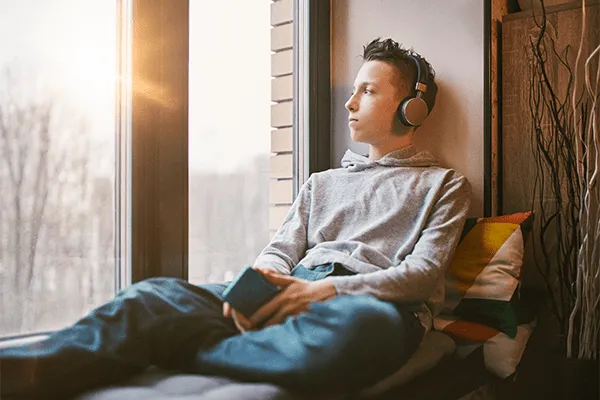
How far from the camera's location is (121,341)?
0.60 m

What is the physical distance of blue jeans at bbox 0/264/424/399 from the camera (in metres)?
0.56

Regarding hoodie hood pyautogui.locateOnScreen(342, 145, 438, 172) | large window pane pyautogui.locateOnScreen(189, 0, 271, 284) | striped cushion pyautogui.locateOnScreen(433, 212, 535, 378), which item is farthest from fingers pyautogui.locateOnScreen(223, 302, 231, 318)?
hoodie hood pyautogui.locateOnScreen(342, 145, 438, 172)

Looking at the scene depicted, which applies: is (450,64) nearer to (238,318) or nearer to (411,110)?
(411,110)

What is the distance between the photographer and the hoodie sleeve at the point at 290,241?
106cm

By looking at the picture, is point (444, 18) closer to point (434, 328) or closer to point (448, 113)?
point (448, 113)

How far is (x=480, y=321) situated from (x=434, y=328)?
6.4 inches

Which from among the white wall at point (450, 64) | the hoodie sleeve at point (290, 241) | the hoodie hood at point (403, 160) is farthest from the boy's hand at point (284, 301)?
the white wall at point (450, 64)

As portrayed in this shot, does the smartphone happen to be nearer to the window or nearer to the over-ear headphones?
the window

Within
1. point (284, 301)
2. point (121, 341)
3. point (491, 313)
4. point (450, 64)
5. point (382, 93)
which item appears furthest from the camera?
point (450, 64)

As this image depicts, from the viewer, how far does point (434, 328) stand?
3.10 ft

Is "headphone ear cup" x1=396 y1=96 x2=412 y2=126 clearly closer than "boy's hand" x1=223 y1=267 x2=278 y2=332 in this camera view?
No

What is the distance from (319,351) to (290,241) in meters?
0.51

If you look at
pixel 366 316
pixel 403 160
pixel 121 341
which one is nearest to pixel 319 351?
pixel 366 316

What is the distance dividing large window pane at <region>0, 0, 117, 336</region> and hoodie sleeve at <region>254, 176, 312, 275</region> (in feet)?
1.09
